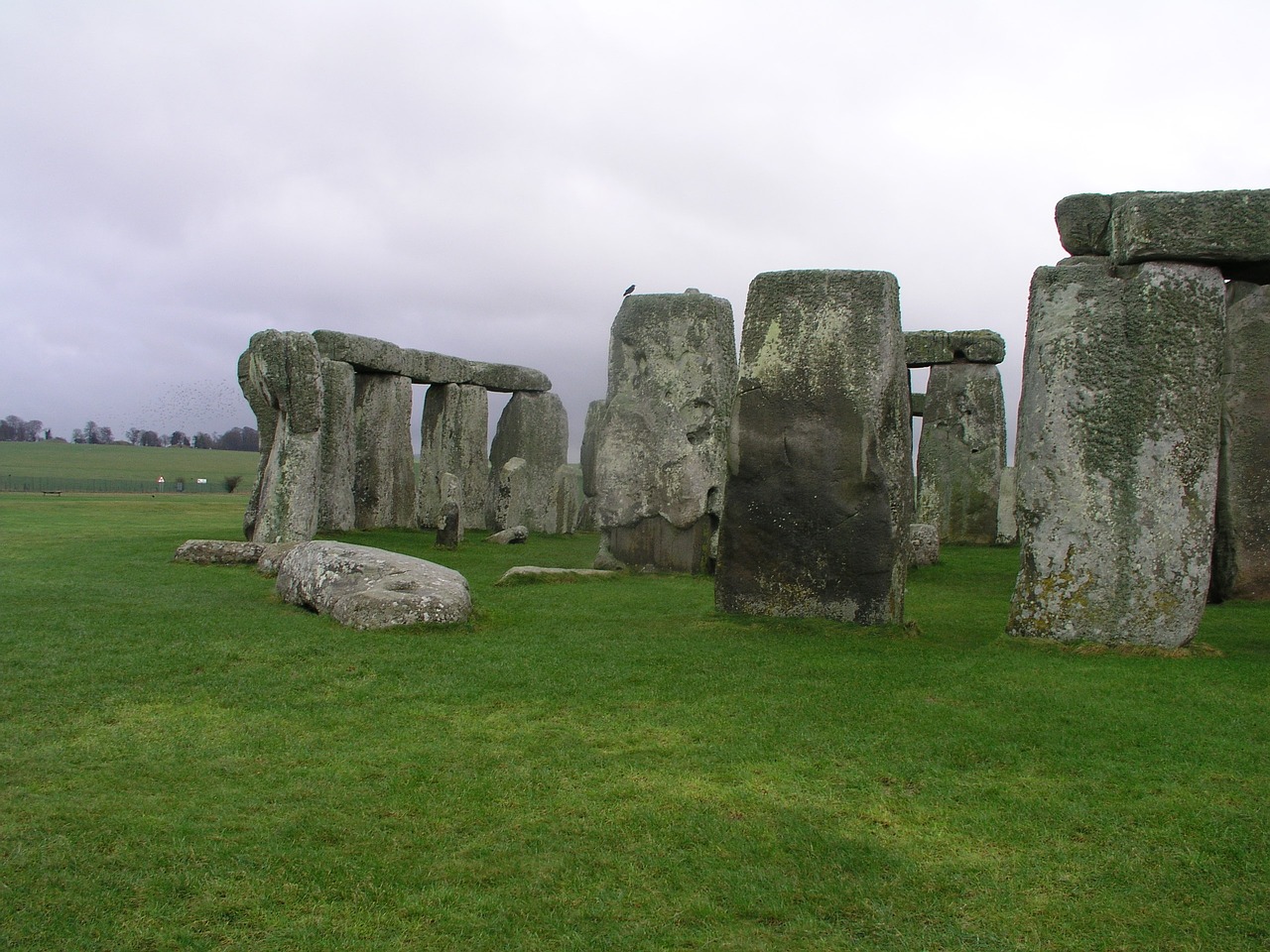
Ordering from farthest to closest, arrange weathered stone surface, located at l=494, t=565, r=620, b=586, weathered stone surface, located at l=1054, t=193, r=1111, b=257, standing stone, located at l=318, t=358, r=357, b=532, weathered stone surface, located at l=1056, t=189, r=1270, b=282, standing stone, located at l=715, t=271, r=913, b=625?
standing stone, located at l=318, t=358, r=357, b=532 < weathered stone surface, located at l=494, t=565, r=620, b=586 < standing stone, located at l=715, t=271, r=913, b=625 < weathered stone surface, located at l=1054, t=193, r=1111, b=257 < weathered stone surface, located at l=1056, t=189, r=1270, b=282

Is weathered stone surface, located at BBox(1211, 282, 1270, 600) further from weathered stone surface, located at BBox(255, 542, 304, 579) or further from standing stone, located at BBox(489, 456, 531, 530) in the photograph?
standing stone, located at BBox(489, 456, 531, 530)

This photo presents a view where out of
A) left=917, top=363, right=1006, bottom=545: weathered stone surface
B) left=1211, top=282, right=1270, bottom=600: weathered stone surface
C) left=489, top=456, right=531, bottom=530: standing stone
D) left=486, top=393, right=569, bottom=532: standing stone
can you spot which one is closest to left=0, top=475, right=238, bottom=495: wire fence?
left=486, top=393, right=569, bottom=532: standing stone

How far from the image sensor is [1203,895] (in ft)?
10.5

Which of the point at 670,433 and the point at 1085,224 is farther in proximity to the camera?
the point at 670,433

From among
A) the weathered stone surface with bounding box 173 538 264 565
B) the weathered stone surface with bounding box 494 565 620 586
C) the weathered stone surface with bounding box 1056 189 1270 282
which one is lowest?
the weathered stone surface with bounding box 494 565 620 586

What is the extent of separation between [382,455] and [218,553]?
22.3 ft

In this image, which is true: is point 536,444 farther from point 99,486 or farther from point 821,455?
point 99,486

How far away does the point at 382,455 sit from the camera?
17375 mm

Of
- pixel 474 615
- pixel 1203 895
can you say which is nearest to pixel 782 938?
pixel 1203 895

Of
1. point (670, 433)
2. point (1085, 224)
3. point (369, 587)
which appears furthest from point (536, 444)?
point (1085, 224)

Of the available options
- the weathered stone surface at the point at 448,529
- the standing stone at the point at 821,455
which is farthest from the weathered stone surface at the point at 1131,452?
the weathered stone surface at the point at 448,529

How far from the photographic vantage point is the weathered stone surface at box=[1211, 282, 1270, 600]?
950cm

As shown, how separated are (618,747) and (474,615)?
302cm

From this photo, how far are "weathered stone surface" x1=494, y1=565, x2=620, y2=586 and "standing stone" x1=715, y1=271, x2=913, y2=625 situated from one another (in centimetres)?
278
